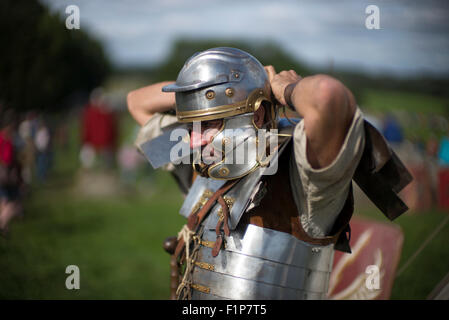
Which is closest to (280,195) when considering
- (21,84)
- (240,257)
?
(240,257)

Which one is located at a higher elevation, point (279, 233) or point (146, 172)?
point (279, 233)

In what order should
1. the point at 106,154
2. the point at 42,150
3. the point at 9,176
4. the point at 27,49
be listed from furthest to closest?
the point at 106,154, the point at 42,150, the point at 9,176, the point at 27,49

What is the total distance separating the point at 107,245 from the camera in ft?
24.9

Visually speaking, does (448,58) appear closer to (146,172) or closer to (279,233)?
(279,233)

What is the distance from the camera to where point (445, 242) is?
4594 millimetres

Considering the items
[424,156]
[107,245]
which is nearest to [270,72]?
[107,245]

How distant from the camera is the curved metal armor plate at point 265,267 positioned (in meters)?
2.38

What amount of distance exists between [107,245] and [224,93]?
18.8 feet

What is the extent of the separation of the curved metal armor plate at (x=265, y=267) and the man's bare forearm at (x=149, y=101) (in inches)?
42.5

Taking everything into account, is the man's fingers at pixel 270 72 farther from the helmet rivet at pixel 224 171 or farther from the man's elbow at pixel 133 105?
the man's elbow at pixel 133 105

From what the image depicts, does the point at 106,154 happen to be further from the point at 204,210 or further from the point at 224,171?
the point at 224,171

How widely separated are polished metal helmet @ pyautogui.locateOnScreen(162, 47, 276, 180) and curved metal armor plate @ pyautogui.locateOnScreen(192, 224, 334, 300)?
0.35 meters

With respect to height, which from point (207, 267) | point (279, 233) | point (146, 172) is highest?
point (279, 233)

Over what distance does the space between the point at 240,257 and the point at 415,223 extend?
633cm
